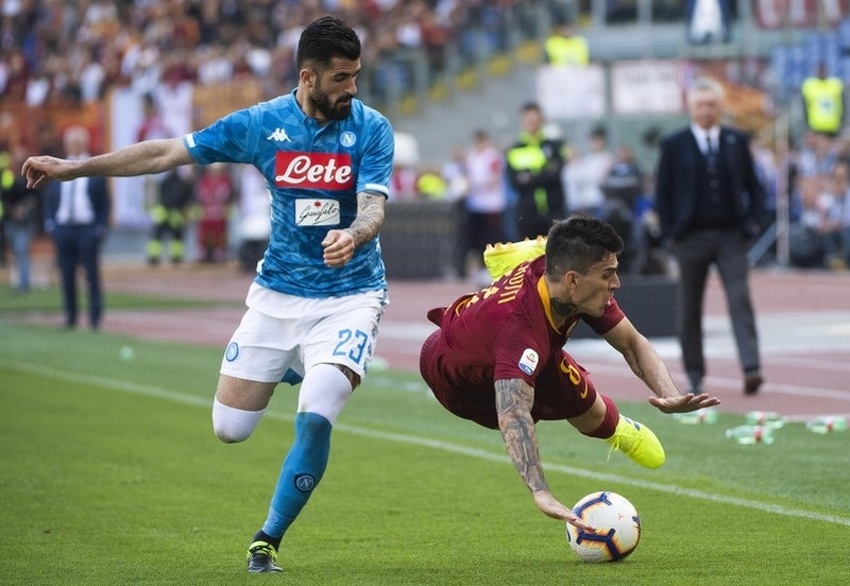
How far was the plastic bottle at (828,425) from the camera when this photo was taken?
1207cm

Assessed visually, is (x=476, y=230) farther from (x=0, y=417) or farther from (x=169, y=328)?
(x=0, y=417)

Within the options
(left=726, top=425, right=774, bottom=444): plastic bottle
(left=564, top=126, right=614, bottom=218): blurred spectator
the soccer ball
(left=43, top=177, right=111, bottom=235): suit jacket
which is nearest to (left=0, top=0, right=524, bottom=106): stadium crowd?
(left=564, top=126, right=614, bottom=218): blurred spectator

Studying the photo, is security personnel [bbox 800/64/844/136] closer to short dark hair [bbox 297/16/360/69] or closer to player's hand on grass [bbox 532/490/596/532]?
short dark hair [bbox 297/16/360/69]

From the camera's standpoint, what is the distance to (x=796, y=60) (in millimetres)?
30047

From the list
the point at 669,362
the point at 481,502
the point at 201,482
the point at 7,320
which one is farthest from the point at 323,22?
the point at 7,320

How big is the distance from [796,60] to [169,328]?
12829mm

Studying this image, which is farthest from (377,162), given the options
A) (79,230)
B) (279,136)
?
(79,230)

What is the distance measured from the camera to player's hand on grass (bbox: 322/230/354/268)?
7031 millimetres

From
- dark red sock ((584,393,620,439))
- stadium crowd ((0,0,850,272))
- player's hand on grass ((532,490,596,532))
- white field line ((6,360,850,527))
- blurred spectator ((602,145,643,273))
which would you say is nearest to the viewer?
player's hand on grass ((532,490,596,532))

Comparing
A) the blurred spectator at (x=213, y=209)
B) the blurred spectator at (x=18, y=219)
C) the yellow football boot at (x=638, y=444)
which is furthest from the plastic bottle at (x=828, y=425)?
the blurred spectator at (x=213, y=209)

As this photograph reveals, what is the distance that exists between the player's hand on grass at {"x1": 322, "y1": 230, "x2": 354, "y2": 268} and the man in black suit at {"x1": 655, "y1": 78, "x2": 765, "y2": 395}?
287 inches

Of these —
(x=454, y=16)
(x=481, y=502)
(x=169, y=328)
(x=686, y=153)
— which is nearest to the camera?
(x=481, y=502)

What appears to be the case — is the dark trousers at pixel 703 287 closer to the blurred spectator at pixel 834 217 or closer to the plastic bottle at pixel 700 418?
the plastic bottle at pixel 700 418

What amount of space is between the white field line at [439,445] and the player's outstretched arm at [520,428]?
81.6 inches
